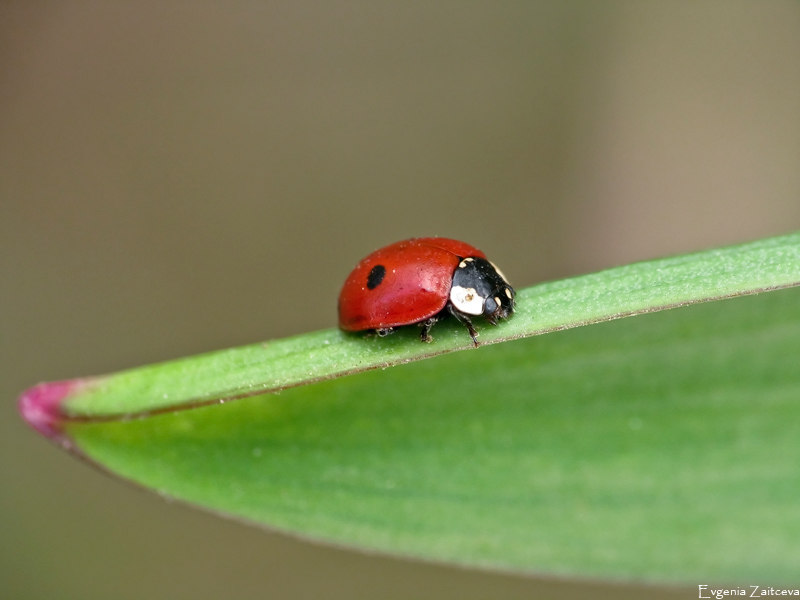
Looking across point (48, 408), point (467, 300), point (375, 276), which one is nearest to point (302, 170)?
point (375, 276)

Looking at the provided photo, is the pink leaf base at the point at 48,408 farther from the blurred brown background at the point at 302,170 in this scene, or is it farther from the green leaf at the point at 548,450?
the blurred brown background at the point at 302,170

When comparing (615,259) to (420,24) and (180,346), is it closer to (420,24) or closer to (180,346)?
(420,24)

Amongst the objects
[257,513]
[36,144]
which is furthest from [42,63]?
[257,513]

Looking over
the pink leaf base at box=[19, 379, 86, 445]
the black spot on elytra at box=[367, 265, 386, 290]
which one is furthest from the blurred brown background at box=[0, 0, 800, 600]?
the pink leaf base at box=[19, 379, 86, 445]

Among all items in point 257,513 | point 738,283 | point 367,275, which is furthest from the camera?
point 367,275

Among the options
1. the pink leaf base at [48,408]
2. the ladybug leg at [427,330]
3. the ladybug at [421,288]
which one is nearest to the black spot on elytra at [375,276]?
the ladybug at [421,288]

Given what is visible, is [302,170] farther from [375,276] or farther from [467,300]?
[467,300]

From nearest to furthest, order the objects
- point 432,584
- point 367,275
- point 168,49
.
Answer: point 367,275
point 432,584
point 168,49
